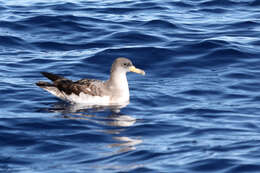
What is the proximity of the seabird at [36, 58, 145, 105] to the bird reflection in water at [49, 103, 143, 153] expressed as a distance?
254mm

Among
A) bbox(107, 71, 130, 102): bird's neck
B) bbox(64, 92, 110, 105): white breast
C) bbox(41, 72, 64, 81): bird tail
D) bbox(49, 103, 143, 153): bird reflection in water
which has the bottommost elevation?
bbox(49, 103, 143, 153): bird reflection in water

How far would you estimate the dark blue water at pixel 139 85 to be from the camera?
34.1ft

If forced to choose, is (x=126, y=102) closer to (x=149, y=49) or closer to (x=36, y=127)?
(x=36, y=127)

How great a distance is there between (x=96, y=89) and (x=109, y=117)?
1564 mm

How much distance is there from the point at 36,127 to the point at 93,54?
20.9 feet

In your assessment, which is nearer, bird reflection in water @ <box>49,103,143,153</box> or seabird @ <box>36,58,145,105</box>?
bird reflection in water @ <box>49,103,143,153</box>

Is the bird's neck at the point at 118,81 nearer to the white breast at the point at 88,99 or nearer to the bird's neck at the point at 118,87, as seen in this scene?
the bird's neck at the point at 118,87

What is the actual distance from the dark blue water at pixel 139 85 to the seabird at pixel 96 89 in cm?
33

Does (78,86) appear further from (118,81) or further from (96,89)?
(118,81)

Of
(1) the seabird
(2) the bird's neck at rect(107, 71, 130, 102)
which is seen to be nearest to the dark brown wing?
(1) the seabird

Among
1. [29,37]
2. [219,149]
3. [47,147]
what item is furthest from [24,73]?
[219,149]

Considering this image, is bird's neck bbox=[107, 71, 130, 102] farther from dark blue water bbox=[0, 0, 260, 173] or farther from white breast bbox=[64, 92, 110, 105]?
dark blue water bbox=[0, 0, 260, 173]

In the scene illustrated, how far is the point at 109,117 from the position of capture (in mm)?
13109

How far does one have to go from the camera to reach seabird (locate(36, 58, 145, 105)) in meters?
14.5
